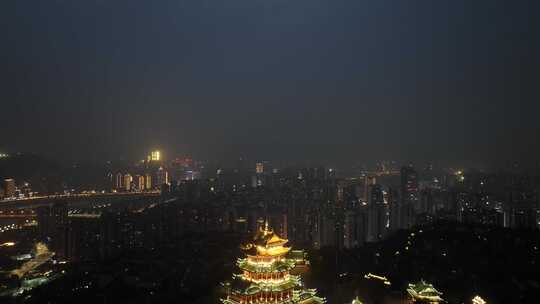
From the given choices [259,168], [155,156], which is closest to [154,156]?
[155,156]

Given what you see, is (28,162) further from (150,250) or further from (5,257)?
(150,250)

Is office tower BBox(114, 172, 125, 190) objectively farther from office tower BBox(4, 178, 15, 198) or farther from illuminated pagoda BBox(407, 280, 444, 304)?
illuminated pagoda BBox(407, 280, 444, 304)

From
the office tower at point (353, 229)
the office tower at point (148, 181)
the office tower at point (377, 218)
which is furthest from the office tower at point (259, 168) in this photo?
the office tower at point (353, 229)

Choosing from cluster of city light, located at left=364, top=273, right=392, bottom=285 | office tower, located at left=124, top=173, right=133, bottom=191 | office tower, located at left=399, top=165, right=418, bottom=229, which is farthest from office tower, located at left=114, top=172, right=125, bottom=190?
cluster of city light, located at left=364, top=273, right=392, bottom=285

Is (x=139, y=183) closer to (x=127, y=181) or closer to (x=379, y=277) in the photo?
(x=127, y=181)

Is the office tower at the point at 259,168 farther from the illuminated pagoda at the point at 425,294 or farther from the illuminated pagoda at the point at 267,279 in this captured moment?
the illuminated pagoda at the point at 267,279

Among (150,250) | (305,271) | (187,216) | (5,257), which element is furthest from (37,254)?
(305,271)

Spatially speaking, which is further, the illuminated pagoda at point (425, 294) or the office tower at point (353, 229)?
the office tower at point (353, 229)
